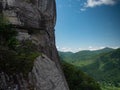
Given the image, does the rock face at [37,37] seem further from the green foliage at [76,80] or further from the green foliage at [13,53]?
the green foliage at [76,80]

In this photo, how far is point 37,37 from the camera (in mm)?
32094

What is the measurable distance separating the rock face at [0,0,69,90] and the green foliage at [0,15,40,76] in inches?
20.7

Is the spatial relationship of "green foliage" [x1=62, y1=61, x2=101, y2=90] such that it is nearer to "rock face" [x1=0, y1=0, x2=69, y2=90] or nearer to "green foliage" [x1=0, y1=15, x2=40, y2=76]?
"rock face" [x1=0, y1=0, x2=69, y2=90]

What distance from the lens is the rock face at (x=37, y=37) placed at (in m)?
21.4

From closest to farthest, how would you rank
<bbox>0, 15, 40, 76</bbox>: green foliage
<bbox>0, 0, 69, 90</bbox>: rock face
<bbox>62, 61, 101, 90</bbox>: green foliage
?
<bbox>0, 0, 69, 90</bbox>: rock face
<bbox>0, 15, 40, 76</bbox>: green foliage
<bbox>62, 61, 101, 90</bbox>: green foliage

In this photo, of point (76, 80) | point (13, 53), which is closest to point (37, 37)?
point (13, 53)

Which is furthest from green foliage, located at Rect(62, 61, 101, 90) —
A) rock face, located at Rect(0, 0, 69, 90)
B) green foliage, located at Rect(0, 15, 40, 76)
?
green foliage, located at Rect(0, 15, 40, 76)

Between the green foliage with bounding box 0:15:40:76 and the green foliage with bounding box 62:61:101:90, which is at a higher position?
the green foliage with bounding box 0:15:40:76

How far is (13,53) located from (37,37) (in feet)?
28.0

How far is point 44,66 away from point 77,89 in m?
31.5

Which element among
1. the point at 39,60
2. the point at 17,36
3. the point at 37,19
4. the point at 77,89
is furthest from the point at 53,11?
the point at 77,89

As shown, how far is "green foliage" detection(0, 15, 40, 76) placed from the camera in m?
21.9

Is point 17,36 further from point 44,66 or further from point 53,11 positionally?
point 53,11

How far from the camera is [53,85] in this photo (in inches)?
928
